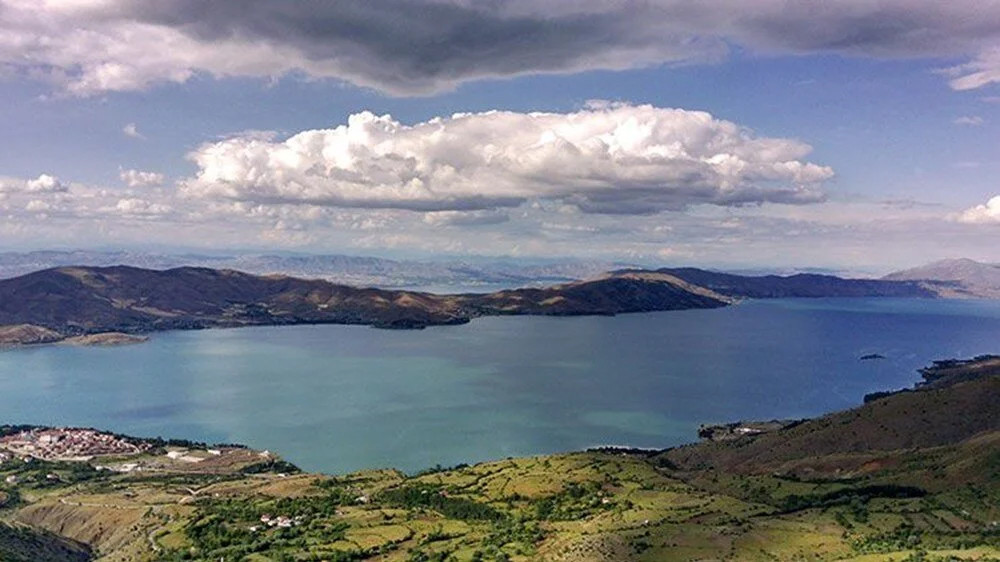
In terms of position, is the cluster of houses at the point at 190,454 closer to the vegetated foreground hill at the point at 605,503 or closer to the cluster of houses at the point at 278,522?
the vegetated foreground hill at the point at 605,503

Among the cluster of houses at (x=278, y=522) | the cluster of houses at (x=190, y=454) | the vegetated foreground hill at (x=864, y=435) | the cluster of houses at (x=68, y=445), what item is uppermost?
the vegetated foreground hill at (x=864, y=435)

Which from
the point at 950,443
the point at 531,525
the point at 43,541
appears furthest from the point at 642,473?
the point at 43,541

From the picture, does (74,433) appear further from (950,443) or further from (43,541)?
(950,443)

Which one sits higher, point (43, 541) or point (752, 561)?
point (752, 561)

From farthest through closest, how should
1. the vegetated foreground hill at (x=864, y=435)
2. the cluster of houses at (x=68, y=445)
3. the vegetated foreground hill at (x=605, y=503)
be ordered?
the cluster of houses at (x=68, y=445) → the vegetated foreground hill at (x=864, y=435) → the vegetated foreground hill at (x=605, y=503)

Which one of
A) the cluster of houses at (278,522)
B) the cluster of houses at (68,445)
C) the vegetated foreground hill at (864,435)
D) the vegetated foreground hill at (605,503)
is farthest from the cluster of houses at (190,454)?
the vegetated foreground hill at (864,435)

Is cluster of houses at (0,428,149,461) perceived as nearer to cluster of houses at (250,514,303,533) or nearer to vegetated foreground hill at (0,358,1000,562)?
vegetated foreground hill at (0,358,1000,562)
